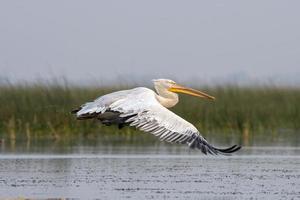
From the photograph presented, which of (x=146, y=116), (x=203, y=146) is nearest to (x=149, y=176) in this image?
(x=146, y=116)

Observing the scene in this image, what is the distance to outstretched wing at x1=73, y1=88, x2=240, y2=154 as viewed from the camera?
34.4 feet

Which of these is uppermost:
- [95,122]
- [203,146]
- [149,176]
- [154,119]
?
[95,122]

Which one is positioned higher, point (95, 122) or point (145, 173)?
point (95, 122)

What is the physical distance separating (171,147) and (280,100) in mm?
4927

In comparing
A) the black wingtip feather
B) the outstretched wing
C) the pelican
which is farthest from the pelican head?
the black wingtip feather

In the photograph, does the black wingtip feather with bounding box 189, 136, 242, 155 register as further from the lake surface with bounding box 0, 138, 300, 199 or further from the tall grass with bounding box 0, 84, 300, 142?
the tall grass with bounding box 0, 84, 300, 142

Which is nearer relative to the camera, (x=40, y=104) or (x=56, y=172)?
(x=56, y=172)

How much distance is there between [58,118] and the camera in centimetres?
1802

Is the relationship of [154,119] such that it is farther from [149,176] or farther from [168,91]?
[149,176]

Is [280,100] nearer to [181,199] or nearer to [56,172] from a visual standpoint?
[56,172]

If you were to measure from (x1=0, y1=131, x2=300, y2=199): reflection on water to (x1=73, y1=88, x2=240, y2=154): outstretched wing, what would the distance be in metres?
0.55

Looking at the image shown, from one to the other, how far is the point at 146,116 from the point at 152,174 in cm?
195

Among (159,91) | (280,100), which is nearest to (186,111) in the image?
(280,100)

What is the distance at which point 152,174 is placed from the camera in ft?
41.3
